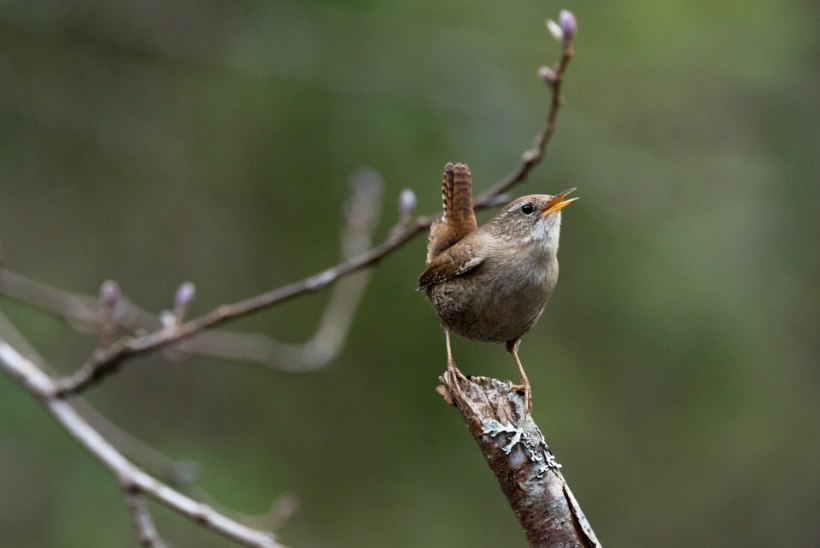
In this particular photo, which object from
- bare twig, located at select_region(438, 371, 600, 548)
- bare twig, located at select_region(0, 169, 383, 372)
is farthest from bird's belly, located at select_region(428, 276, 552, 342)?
bare twig, located at select_region(0, 169, 383, 372)

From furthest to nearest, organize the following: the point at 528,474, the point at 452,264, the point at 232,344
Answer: the point at 232,344
the point at 452,264
the point at 528,474

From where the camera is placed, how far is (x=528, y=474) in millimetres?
2158

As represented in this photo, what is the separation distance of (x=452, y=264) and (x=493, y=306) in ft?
0.77

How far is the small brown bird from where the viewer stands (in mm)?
2701

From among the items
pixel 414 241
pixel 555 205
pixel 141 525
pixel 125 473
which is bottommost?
pixel 141 525

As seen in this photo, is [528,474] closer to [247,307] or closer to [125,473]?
[247,307]

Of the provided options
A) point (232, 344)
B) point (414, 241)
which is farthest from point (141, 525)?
point (414, 241)

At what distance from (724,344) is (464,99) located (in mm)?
2113

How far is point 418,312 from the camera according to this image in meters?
5.37

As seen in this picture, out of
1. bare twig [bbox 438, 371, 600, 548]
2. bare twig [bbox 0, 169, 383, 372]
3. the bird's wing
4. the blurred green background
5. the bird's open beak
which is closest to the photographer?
bare twig [bbox 438, 371, 600, 548]

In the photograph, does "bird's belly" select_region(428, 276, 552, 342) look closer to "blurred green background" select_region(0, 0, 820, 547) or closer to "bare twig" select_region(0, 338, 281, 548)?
"bare twig" select_region(0, 338, 281, 548)

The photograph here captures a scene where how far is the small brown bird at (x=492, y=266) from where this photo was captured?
8.86 ft

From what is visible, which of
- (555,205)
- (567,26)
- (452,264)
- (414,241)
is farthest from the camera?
(414,241)

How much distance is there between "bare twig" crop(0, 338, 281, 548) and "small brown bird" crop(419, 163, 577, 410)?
2.36 ft
